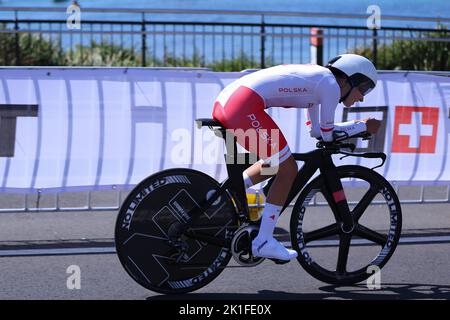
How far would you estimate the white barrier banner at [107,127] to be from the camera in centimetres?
876

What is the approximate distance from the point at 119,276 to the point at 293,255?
133 centimetres

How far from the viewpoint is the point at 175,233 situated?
6.10 meters

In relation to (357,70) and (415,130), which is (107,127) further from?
(357,70)

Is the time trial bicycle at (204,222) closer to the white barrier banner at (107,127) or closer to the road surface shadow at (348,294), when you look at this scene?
the road surface shadow at (348,294)

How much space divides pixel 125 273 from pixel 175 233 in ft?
2.73

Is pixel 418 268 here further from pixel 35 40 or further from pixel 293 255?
pixel 35 40

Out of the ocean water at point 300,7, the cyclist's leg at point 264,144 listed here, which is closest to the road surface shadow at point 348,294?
the cyclist's leg at point 264,144

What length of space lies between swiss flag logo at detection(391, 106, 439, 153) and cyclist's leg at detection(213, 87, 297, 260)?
359cm

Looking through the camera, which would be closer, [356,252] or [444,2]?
[356,252]

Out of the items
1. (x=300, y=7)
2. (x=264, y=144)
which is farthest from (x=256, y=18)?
(x=264, y=144)

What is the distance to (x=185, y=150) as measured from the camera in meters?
9.06

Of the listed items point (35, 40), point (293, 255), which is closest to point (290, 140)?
point (293, 255)

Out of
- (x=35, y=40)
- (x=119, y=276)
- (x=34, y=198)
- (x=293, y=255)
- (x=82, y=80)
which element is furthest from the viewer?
(x=35, y=40)

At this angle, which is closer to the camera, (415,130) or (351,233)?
(351,233)
